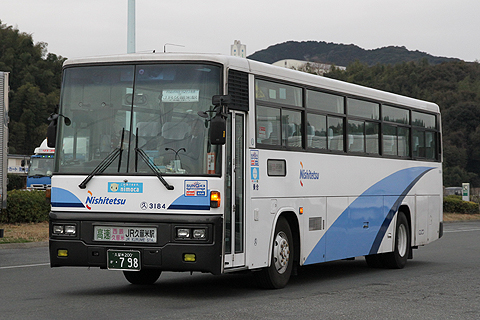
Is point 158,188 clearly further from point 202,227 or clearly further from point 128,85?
point 128,85

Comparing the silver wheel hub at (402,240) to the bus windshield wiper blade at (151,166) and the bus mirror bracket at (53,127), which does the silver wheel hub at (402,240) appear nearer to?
the bus windshield wiper blade at (151,166)

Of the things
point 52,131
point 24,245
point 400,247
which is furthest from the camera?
point 24,245

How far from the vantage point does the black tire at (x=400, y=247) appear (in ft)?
49.2

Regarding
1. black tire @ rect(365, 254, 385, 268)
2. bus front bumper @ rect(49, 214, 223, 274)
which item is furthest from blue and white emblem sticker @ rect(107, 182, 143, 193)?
black tire @ rect(365, 254, 385, 268)

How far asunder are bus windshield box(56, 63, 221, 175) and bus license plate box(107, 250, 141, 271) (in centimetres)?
104

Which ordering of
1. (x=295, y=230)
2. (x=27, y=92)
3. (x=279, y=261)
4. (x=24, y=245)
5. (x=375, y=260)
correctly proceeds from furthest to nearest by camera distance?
1. (x=27, y=92)
2. (x=24, y=245)
3. (x=375, y=260)
4. (x=295, y=230)
5. (x=279, y=261)

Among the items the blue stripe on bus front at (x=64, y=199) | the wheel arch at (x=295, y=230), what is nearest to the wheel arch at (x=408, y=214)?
the wheel arch at (x=295, y=230)

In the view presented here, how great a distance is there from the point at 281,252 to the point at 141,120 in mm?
2909

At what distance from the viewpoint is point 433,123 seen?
17.2 metres

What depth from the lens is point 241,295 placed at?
10.2 metres

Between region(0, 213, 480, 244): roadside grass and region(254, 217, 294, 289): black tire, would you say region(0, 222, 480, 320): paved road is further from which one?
region(0, 213, 480, 244): roadside grass

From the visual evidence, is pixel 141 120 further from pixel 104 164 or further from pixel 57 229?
pixel 57 229

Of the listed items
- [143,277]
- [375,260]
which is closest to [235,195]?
[143,277]

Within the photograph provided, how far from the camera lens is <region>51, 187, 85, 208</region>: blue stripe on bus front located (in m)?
9.80
